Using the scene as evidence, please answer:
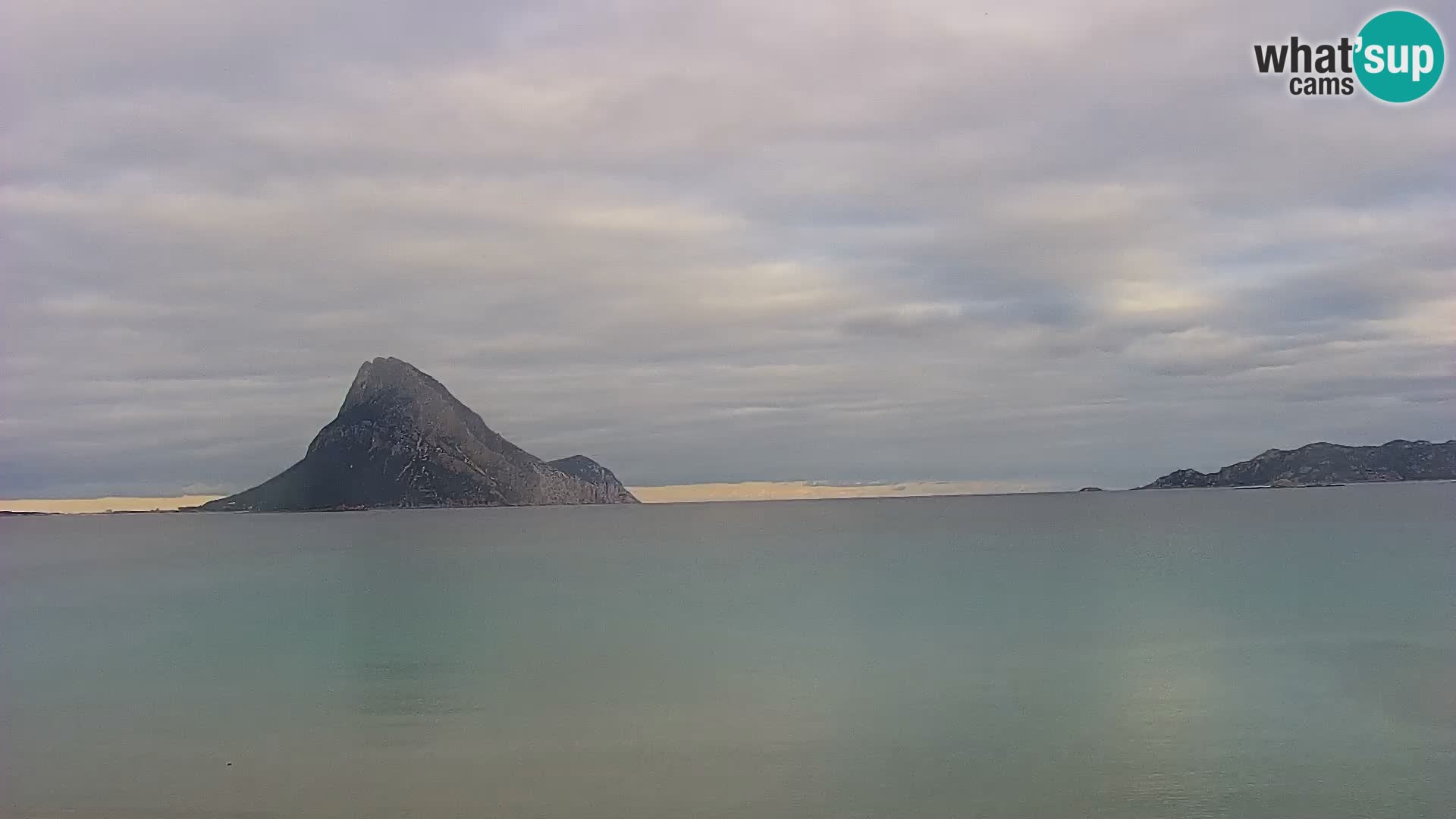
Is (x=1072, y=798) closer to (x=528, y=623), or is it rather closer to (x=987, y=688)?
(x=987, y=688)

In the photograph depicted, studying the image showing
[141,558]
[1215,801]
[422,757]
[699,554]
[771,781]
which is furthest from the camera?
[141,558]

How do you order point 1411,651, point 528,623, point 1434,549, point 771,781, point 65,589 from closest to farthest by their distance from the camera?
1. point 771,781
2. point 1411,651
3. point 528,623
4. point 65,589
5. point 1434,549

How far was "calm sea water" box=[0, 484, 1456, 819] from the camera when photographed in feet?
74.8

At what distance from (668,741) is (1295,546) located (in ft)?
305

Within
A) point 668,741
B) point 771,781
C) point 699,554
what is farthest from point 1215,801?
point 699,554

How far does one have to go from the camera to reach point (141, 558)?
433 ft

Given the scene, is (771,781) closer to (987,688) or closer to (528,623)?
(987,688)

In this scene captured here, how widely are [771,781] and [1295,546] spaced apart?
9464cm

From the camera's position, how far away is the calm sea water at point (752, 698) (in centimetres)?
2280

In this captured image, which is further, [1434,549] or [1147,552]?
[1147,552]

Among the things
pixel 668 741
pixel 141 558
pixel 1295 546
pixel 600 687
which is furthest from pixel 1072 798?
pixel 141 558

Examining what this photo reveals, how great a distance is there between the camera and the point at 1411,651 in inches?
1593

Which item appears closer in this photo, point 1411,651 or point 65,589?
point 1411,651

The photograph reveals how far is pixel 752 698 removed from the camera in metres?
33.5
